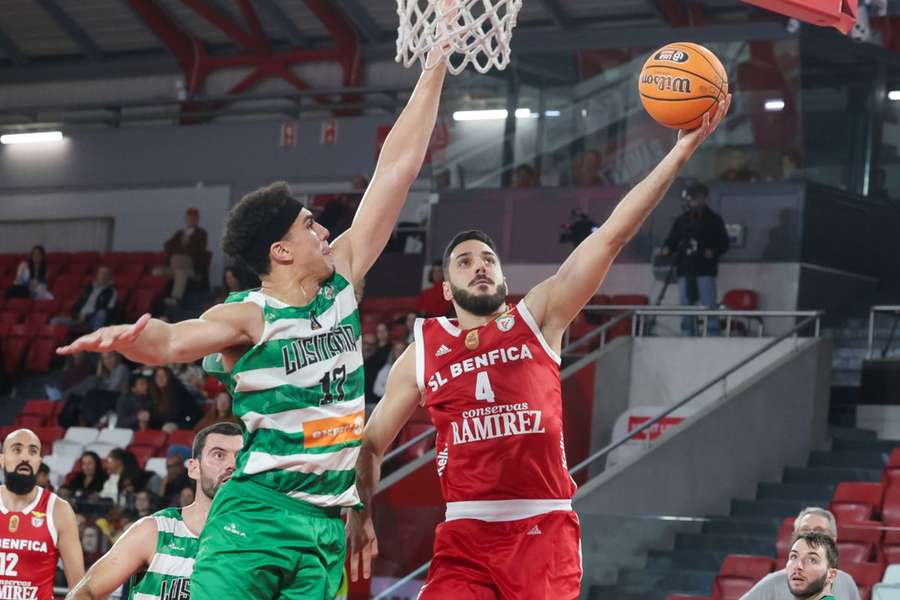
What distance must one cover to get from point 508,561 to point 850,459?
8.92 meters

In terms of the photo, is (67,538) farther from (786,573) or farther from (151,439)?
(151,439)

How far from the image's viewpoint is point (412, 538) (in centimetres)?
1126

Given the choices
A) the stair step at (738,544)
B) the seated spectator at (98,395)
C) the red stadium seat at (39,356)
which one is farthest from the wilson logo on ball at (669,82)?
the red stadium seat at (39,356)

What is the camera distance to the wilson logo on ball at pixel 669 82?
5.60 meters

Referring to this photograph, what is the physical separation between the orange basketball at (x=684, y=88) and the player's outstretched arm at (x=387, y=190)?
0.92 metres

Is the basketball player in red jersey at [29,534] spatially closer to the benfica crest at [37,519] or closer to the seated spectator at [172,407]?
the benfica crest at [37,519]

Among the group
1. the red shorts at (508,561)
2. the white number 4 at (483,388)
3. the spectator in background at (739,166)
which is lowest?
the red shorts at (508,561)

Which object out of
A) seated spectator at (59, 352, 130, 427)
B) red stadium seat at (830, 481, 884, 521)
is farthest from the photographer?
seated spectator at (59, 352, 130, 427)

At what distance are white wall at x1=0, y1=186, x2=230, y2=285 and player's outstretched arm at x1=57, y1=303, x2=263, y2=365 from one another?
746 inches

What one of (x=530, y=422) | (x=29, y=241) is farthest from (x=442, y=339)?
(x=29, y=241)

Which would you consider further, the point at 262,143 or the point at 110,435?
the point at 262,143

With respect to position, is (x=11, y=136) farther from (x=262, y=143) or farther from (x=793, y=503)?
(x=793, y=503)

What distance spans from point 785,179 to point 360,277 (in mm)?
12900

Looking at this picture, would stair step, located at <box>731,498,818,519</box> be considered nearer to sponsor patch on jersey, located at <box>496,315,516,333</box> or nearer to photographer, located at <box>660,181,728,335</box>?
photographer, located at <box>660,181,728,335</box>
